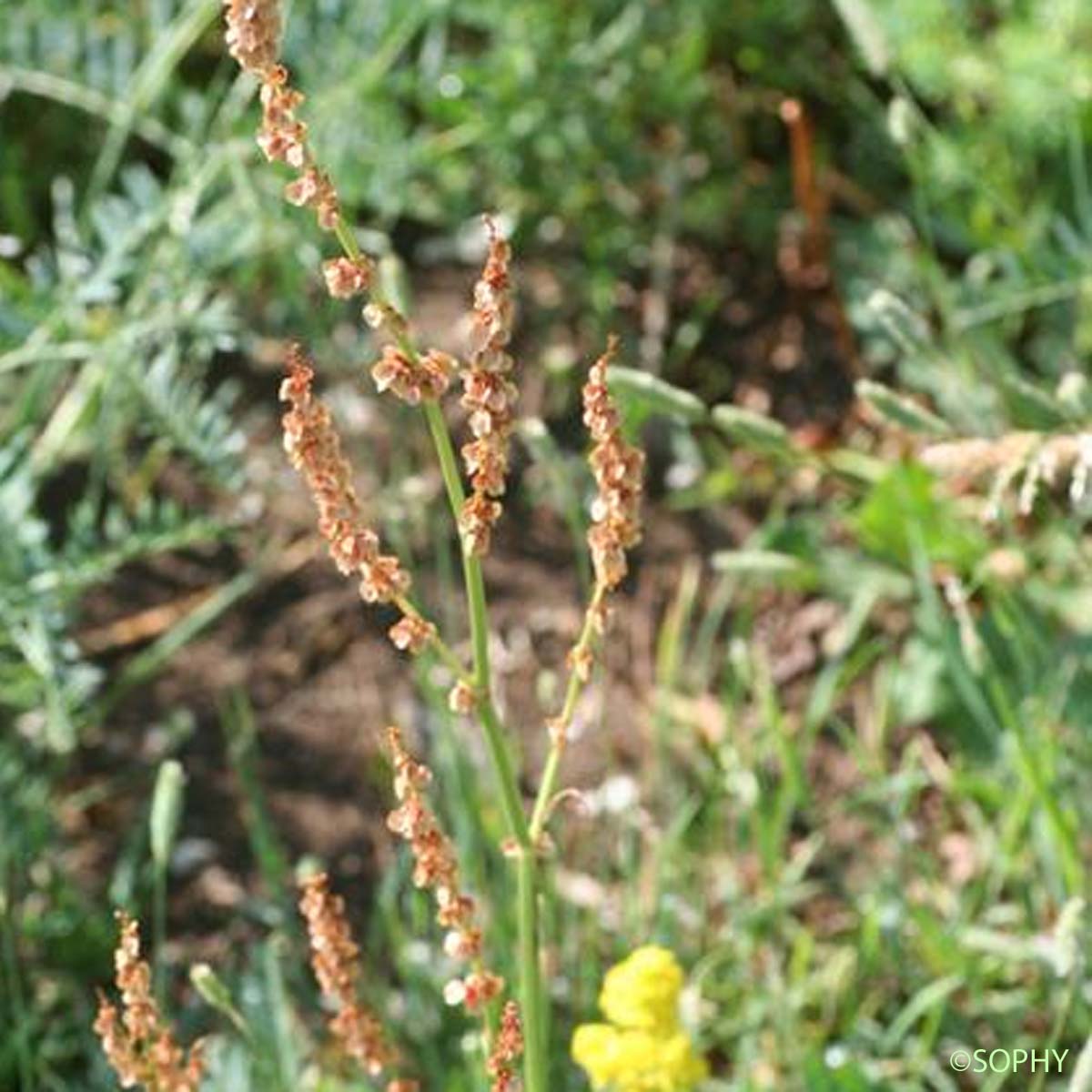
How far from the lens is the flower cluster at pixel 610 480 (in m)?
1.19

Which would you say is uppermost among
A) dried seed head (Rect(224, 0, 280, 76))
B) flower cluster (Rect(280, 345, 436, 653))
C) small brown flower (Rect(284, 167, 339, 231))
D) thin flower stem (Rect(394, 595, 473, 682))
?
dried seed head (Rect(224, 0, 280, 76))

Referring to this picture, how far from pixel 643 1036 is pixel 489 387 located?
588mm

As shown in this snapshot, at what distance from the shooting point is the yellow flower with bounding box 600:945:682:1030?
1.55m

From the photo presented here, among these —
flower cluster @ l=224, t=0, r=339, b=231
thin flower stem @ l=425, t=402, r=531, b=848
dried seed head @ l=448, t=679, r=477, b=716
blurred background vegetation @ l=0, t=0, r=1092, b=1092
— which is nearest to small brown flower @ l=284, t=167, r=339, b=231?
flower cluster @ l=224, t=0, r=339, b=231

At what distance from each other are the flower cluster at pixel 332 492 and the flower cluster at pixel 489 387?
0.05 meters

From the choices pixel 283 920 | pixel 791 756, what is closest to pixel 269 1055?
pixel 283 920

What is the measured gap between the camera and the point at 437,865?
1.26 m

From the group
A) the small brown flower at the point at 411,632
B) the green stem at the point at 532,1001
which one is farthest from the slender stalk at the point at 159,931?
the small brown flower at the point at 411,632

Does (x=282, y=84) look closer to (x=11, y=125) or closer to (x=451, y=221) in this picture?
(x=451, y=221)

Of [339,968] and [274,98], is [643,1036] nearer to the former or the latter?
[339,968]

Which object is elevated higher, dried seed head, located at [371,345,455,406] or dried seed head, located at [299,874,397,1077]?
dried seed head, located at [371,345,455,406]

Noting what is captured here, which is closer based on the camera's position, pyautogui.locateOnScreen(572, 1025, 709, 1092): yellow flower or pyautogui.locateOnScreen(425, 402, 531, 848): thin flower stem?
pyautogui.locateOnScreen(425, 402, 531, 848): thin flower stem

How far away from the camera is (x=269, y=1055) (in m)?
1.83

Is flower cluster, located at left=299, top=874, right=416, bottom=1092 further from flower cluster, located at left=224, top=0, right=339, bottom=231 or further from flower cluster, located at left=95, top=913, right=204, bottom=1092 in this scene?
flower cluster, located at left=224, top=0, right=339, bottom=231
